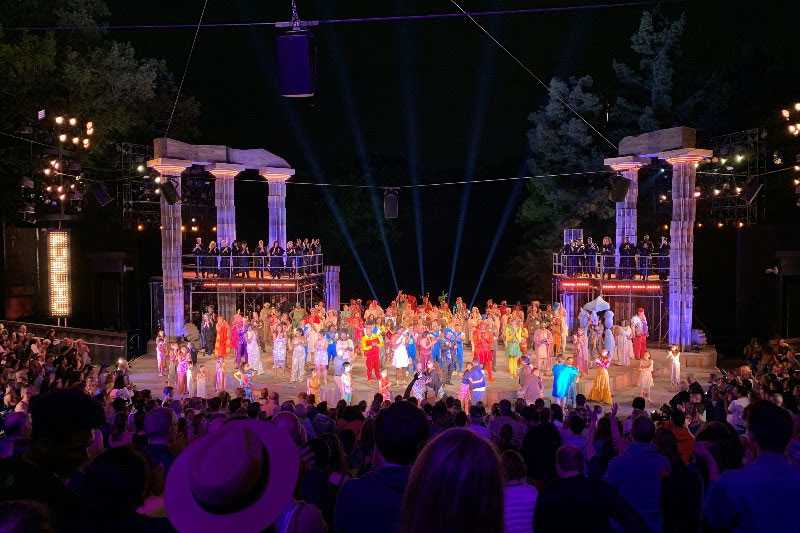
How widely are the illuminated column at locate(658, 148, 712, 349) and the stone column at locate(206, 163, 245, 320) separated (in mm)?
11549

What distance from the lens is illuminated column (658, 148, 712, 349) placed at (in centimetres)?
1994

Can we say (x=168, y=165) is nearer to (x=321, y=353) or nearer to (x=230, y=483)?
(x=321, y=353)

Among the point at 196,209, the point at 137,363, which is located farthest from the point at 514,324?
the point at 196,209

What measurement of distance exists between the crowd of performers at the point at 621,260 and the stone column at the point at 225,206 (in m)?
9.36

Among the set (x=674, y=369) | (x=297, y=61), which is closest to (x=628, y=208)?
(x=674, y=369)

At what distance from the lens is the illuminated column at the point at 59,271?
24266mm

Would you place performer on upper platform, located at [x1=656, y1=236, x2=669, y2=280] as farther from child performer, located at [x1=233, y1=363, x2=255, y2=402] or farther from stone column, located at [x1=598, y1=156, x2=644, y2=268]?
child performer, located at [x1=233, y1=363, x2=255, y2=402]

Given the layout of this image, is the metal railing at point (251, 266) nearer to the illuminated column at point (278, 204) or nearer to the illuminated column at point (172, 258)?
the illuminated column at point (172, 258)

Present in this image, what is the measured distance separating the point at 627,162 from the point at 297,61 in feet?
43.5

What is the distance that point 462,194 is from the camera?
48.2 m

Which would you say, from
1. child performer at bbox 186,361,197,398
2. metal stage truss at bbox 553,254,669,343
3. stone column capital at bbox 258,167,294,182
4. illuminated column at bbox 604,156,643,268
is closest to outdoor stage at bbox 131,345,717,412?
child performer at bbox 186,361,197,398

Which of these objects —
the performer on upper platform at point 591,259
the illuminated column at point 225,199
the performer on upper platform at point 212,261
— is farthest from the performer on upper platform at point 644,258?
the performer on upper platform at point 212,261

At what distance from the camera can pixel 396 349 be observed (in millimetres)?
17875

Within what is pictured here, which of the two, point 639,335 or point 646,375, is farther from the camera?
point 639,335
